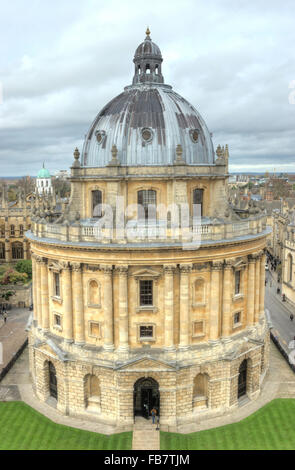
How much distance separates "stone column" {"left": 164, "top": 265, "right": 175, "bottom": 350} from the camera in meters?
30.4

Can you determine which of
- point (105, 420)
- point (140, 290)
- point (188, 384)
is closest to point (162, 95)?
point (140, 290)

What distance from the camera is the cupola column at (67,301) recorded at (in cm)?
3219

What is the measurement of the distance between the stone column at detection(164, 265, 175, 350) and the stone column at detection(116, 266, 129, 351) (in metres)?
3.03

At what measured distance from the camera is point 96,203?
114ft

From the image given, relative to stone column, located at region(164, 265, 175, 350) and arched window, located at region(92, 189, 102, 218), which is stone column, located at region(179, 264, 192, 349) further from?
arched window, located at region(92, 189, 102, 218)

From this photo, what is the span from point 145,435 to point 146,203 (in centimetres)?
1786

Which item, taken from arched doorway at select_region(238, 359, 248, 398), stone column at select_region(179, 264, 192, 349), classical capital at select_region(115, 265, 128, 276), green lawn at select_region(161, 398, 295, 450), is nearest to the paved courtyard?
classical capital at select_region(115, 265, 128, 276)

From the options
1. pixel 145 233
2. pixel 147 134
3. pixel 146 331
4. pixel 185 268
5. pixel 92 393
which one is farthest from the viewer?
pixel 92 393

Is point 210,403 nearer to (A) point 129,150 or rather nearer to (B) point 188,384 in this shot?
(B) point 188,384

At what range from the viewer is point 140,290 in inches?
1235

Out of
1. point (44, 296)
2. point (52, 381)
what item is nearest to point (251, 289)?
point (44, 296)

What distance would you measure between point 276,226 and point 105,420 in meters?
69.0

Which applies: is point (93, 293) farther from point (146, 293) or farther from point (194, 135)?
point (194, 135)

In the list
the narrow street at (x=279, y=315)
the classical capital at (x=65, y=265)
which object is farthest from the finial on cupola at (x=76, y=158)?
the narrow street at (x=279, y=315)
